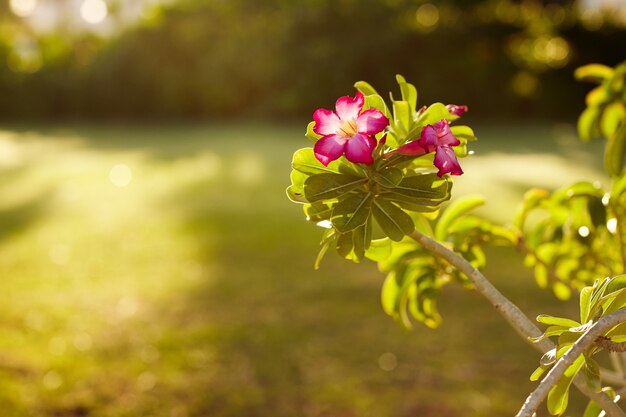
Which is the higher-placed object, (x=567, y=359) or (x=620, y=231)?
(x=620, y=231)

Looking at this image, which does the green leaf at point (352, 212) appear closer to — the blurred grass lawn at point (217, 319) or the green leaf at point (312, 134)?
the green leaf at point (312, 134)

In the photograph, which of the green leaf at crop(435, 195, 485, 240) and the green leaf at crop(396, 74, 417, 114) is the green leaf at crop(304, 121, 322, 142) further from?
the green leaf at crop(435, 195, 485, 240)

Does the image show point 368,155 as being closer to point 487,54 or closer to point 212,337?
point 212,337

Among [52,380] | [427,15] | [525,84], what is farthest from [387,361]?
[427,15]

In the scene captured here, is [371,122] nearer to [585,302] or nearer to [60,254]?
[585,302]

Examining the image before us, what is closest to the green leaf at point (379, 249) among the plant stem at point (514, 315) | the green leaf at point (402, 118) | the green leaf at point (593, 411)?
the plant stem at point (514, 315)

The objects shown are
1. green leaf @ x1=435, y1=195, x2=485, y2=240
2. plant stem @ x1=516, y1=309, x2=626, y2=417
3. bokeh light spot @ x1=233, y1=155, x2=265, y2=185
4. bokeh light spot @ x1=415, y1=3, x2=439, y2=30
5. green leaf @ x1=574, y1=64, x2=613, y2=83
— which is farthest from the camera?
bokeh light spot @ x1=415, y1=3, x2=439, y2=30

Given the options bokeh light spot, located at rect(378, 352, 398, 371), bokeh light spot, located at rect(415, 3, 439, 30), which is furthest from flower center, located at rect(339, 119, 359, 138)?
bokeh light spot, located at rect(415, 3, 439, 30)
